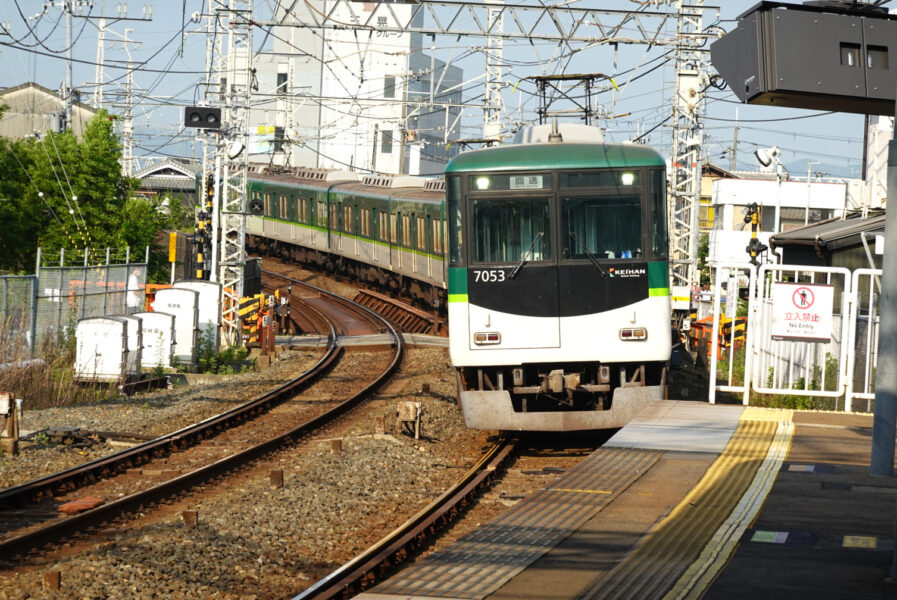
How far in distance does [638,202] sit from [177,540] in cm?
612

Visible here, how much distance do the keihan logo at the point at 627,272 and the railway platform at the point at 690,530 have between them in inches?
84.5

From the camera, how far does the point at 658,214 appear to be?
1208 cm

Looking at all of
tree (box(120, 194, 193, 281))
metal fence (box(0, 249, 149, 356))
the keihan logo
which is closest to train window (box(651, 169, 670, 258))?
the keihan logo

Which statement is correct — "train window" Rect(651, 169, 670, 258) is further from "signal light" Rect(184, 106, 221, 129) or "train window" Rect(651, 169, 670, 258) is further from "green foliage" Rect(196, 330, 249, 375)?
"signal light" Rect(184, 106, 221, 129)

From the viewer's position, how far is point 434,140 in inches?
3369

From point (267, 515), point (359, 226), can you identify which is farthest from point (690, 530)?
point (359, 226)

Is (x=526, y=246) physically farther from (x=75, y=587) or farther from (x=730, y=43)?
(x=75, y=587)

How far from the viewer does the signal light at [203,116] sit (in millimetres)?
22484

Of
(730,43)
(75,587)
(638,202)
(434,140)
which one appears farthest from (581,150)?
(434,140)

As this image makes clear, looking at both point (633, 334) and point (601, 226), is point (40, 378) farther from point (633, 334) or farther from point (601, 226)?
point (633, 334)

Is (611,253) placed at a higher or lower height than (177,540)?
higher

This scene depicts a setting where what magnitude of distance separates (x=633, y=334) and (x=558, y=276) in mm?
995

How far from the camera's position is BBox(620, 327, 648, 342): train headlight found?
39.4 ft

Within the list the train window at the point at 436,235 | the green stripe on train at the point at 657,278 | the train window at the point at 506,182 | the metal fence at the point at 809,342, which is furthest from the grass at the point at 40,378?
the train window at the point at 436,235
